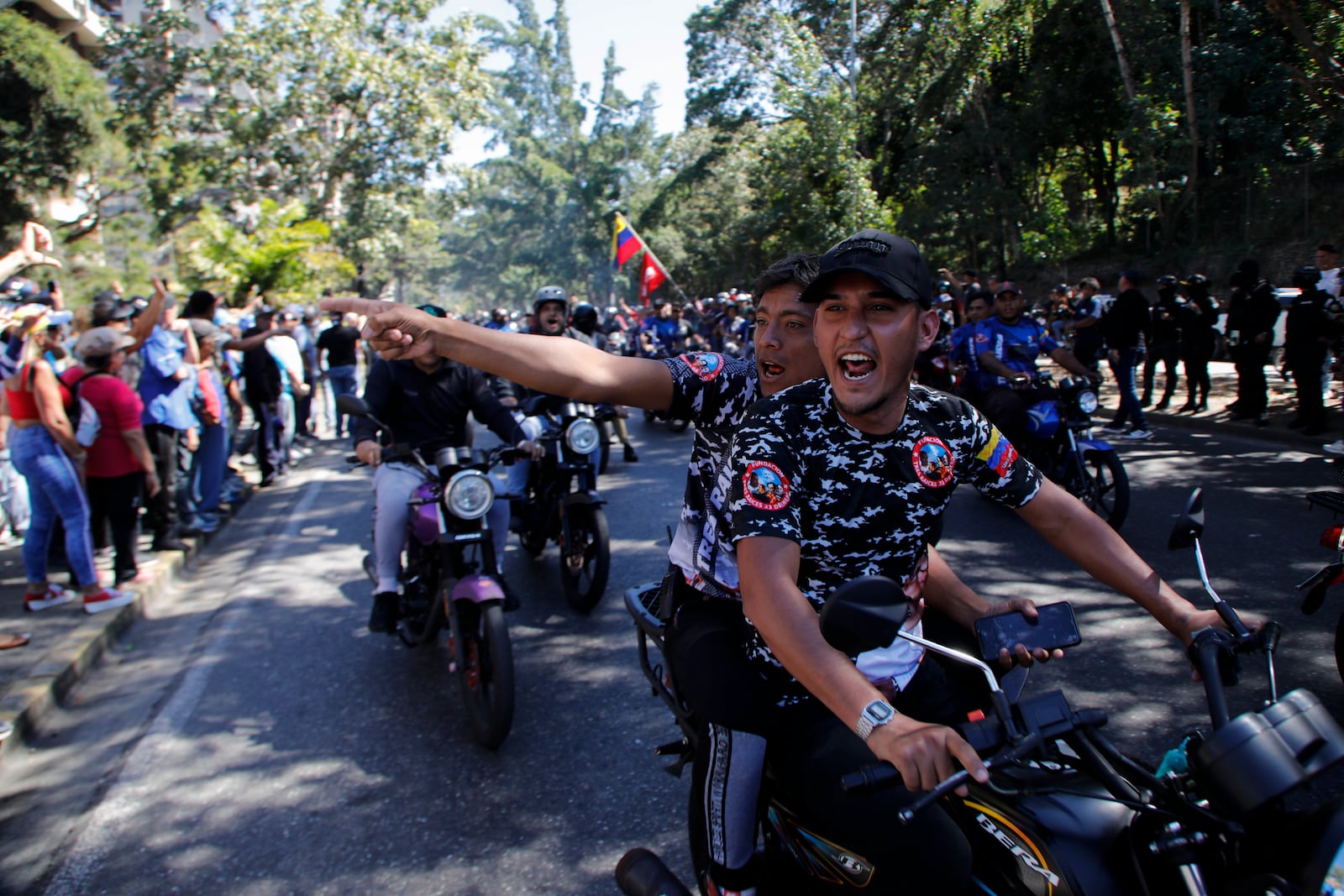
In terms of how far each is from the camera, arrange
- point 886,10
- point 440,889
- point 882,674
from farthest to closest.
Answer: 1. point 886,10
2. point 440,889
3. point 882,674

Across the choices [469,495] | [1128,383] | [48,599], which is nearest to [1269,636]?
[469,495]

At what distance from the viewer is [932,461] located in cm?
225

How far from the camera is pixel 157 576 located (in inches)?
283

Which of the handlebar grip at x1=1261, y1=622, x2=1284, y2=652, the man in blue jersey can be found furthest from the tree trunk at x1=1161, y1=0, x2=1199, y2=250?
the handlebar grip at x1=1261, y1=622, x2=1284, y2=652

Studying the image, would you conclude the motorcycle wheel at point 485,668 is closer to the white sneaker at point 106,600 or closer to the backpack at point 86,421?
the white sneaker at point 106,600

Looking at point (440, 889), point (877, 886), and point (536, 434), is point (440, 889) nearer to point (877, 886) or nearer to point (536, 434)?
point (877, 886)

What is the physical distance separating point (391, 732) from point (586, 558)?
195 cm

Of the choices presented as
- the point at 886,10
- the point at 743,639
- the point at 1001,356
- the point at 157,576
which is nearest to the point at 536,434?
the point at 157,576

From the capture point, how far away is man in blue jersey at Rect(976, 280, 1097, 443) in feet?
26.3

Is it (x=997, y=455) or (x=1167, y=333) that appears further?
(x=1167, y=333)

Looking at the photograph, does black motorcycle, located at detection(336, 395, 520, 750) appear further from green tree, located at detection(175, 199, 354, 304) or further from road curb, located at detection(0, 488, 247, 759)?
green tree, located at detection(175, 199, 354, 304)

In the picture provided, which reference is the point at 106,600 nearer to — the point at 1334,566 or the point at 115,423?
the point at 115,423

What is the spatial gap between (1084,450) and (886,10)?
28.5 metres

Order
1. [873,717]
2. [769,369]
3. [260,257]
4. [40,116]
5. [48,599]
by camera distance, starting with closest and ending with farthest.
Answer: [873,717]
[769,369]
[48,599]
[260,257]
[40,116]
